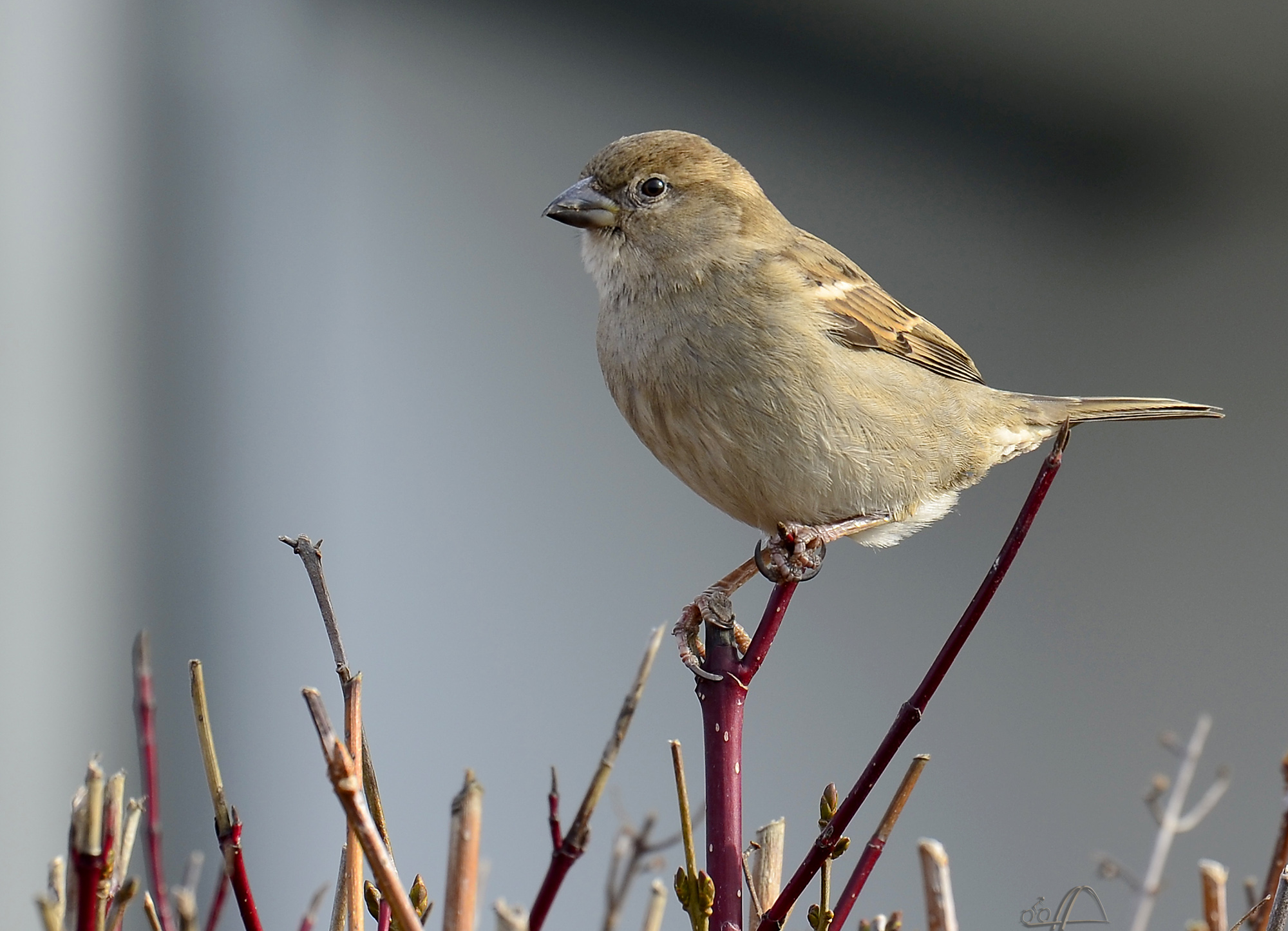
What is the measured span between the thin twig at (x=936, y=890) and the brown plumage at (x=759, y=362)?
1001 millimetres

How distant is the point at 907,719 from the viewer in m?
1.00

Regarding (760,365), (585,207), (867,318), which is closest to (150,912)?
(760,365)

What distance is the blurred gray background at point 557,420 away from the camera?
4148mm

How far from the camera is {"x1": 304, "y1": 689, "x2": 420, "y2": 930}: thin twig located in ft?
2.47

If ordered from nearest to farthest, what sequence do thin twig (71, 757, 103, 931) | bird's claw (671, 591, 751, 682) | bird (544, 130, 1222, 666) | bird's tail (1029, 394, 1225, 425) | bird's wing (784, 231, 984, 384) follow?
thin twig (71, 757, 103, 931), bird's claw (671, 591, 751, 682), bird (544, 130, 1222, 666), bird's wing (784, 231, 984, 384), bird's tail (1029, 394, 1225, 425)

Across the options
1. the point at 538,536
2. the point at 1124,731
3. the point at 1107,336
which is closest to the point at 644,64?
the point at 538,536

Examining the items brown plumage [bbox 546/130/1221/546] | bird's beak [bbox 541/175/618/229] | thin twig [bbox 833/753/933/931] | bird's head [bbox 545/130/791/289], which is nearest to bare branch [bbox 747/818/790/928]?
thin twig [bbox 833/753/933/931]

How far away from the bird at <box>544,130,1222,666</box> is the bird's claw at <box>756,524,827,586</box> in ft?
0.05

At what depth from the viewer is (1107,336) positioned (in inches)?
249

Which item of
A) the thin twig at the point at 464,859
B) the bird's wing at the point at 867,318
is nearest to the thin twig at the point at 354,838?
the thin twig at the point at 464,859

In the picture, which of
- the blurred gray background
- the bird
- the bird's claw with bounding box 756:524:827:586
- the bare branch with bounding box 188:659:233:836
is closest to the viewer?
the bare branch with bounding box 188:659:233:836

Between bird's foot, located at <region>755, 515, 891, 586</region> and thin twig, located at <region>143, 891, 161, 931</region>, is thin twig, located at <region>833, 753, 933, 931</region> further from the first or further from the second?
thin twig, located at <region>143, 891, 161, 931</region>

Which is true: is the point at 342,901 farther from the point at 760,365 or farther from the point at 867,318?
the point at 867,318

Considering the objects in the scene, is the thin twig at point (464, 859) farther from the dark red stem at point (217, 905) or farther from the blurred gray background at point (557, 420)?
the blurred gray background at point (557, 420)
